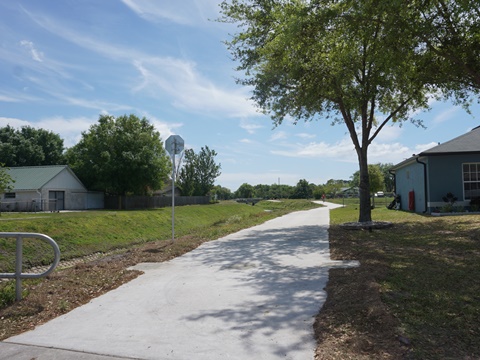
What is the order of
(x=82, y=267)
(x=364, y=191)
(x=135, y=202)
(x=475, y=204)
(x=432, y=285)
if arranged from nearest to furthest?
(x=432, y=285) < (x=82, y=267) < (x=364, y=191) < (x=475, y=204) < (x=135, y=202)

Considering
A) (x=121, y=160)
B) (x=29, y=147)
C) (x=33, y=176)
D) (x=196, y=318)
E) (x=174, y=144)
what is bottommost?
(x=196, y=318)

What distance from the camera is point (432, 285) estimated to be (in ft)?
18.9

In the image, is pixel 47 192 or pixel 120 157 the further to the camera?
pixel 120 157

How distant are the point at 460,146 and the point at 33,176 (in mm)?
35927

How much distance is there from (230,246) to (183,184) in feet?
163

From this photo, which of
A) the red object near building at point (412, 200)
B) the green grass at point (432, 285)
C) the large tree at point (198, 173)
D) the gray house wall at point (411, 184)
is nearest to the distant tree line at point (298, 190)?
the large tree at point (198, 173)

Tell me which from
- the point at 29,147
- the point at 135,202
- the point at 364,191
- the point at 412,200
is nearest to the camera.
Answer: the point at 364,191

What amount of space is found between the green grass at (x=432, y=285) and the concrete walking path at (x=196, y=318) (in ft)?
3.16

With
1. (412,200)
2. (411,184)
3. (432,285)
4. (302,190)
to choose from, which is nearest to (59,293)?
(432,285)

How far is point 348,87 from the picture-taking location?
50.8 feet

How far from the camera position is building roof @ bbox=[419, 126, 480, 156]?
18859mm

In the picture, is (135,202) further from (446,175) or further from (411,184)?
(446,175)

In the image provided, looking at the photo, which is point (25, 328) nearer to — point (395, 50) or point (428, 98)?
point (395, 50)

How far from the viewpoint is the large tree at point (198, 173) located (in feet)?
194
